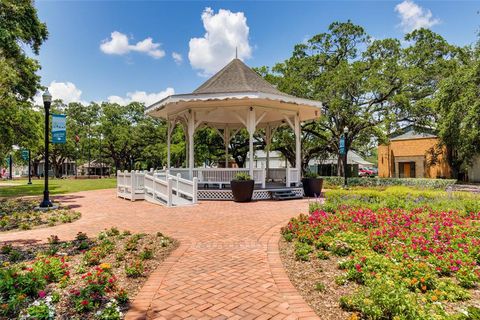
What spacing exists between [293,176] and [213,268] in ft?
35.2

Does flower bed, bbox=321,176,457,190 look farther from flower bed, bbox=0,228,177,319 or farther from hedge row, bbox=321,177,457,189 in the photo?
flower bed, bbox=0,228,177,319

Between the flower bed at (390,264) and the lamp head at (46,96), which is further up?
the lamp head at (46,96)

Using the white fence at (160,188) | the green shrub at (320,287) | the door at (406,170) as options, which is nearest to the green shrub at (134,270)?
the green shrub at (320,287)

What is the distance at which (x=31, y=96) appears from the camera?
58.6ft

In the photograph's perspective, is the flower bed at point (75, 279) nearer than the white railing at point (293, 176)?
Yes

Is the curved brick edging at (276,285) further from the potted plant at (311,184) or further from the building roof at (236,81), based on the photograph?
the building roof at (236,81)

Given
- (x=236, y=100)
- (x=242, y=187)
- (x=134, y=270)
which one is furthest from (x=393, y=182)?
(x=134, y=270)

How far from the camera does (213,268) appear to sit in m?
4.60

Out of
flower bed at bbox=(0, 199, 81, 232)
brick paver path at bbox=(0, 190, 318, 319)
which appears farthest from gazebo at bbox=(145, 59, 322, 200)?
flower bed at bbox=(0, 199, 81, 232)

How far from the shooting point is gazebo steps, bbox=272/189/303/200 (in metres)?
13.5

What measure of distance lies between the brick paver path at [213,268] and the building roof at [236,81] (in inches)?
266

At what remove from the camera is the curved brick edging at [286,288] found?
3.17 meters

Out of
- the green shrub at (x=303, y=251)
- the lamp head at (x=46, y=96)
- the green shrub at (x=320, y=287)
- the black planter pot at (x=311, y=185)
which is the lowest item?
the green shrub at (x=320, y=287)

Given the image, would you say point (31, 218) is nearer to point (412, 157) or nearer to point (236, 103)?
point (236, 103)
